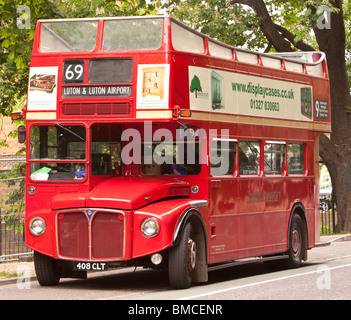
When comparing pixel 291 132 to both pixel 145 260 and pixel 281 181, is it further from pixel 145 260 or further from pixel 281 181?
pixel 145 260

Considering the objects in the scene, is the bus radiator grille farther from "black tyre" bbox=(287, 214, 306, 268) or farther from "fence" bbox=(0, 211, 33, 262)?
"black tyre" bbox=(287, 214, 306, 268)

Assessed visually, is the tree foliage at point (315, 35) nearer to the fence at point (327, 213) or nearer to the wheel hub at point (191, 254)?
the fence at point (327, 213)

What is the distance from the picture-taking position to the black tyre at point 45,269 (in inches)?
518

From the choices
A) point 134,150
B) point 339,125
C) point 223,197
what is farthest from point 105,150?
point 339,125

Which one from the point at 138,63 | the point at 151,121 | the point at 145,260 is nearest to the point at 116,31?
the point at 138,63

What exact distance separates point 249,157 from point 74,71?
139 inches

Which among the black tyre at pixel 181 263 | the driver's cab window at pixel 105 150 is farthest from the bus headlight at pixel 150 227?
the driver's cab window at pixel 105 150

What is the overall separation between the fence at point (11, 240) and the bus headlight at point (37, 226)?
329cm

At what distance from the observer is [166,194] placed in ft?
42.2

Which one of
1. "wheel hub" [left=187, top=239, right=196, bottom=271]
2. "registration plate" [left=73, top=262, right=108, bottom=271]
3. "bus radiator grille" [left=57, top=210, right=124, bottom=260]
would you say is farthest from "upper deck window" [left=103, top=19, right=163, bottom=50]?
"registration plate" [left=73, top=262, right=108, bottom=271]

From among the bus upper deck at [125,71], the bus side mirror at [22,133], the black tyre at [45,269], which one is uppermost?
the bus upper deck at [125,71]

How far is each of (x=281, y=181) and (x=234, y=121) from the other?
2265 millimetres

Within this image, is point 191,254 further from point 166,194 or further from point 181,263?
point 166,194

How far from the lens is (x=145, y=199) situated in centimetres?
1254
